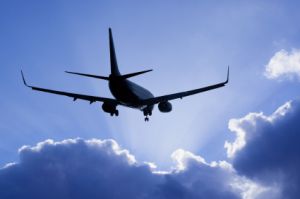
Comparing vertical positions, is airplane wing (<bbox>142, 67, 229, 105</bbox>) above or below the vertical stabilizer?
below

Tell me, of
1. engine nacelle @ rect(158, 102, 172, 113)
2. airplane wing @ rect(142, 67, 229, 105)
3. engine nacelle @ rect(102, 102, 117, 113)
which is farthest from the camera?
engine nacelle @ rect(102, 102, 117, 113)

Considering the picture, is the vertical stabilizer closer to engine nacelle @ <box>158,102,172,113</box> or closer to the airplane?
the airplane

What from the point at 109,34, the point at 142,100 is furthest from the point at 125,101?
the point at 109,34

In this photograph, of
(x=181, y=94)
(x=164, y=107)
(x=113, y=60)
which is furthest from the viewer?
(x=164, y=107)

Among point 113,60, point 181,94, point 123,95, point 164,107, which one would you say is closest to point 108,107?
point 123,95

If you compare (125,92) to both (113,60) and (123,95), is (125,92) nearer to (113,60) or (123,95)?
(123,95)

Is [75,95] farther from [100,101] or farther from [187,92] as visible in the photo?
[187,92]

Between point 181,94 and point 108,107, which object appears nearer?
point 181,94

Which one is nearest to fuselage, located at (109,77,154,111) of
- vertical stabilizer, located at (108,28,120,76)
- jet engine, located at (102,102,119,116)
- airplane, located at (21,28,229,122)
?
airplane, located at (21,28,229,122)

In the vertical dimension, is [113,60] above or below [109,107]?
above

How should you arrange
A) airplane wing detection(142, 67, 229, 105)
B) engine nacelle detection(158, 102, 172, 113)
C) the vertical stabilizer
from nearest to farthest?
airplane wing detection(142, 67, 229, 105), the vertical stabilizer, engine nacelle detection(158, 102, 172, 113)

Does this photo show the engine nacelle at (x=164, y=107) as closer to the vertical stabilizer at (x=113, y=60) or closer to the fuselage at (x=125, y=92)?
the fuselage at (x=125, y=92)

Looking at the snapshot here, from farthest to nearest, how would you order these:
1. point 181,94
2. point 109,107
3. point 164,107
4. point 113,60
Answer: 1. point 109,107
2. point 164,107
3. point 113,60
4. point 181,94

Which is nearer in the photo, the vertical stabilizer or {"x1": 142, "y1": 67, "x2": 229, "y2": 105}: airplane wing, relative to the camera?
{"x1": 142, "y1": 67, "x2": 229, "y2": 105}: airplane wing
